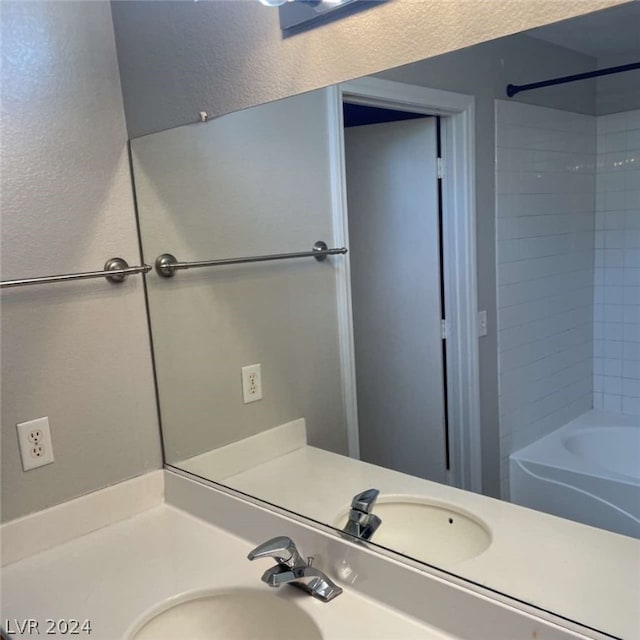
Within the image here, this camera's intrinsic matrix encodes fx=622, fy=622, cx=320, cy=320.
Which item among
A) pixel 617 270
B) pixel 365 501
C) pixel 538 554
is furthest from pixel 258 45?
pixel 538 554

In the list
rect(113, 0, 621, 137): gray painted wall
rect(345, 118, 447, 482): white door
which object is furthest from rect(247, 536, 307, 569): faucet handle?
rect(113, 0, 621, 137): gray painted wall

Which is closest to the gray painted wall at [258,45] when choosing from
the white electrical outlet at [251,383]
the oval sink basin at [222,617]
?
the white electrical outlet at [251,383]

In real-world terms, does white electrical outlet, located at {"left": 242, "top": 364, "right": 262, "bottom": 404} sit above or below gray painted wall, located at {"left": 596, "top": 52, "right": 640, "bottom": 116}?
below

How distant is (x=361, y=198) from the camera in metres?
1.32

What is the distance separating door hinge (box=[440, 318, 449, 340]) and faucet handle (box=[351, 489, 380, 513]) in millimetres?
360

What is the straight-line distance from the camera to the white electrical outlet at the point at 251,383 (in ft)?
5.42

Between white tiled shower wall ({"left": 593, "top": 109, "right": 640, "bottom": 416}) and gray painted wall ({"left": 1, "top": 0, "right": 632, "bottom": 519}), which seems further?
gray painted wall ({"left": 1, "top": 0, "right": 632, "bottom": 519})

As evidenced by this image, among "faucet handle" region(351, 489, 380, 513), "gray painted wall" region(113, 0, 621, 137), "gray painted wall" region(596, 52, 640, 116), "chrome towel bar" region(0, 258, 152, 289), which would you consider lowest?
"faucet handle" region(351, 489, 380, 513)

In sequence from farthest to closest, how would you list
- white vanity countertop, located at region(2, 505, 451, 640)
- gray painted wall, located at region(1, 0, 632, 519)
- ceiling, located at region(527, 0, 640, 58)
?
1. gray painted wall, located at region(1, 0, 632, 519)
2. white vanity countertop, located at region(2, 505, 451, 640)
3. ceiling, located at region(527, 0, 640, 58)

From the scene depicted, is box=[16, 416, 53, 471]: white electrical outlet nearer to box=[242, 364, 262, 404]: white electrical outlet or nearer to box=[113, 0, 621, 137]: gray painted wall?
box=[242, 364, 262, 404]: white electrical outlet

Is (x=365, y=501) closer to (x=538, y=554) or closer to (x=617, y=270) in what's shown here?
(x=538, y=554)

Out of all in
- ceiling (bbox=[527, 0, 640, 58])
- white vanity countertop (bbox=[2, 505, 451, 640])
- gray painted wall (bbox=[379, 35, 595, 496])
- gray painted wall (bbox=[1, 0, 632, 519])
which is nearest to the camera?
ceiling (bbox=[527, 0, 640, 58])

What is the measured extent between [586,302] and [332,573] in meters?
0.71

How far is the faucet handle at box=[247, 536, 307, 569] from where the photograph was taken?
114cm
